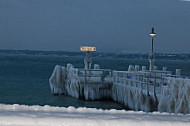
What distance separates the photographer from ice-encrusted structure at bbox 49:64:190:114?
11.7 metres

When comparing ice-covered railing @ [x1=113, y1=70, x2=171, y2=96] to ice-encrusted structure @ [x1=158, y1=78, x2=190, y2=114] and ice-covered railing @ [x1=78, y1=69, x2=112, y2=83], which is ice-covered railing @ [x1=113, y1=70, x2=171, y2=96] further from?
ice-encrusted structure @ [x1=158, y1=78, x2=190, y2=114]

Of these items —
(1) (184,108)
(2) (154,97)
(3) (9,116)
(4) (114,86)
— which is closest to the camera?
(3) (9,116)

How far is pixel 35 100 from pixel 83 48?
5.36 m

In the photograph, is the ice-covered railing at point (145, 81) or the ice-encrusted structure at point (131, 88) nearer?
the ice-encrusted structure at point (131, 88)

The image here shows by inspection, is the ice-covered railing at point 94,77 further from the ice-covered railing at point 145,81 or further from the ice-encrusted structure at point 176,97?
the ice-encrusted structure at point 176,97

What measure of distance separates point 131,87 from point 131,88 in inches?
2.3

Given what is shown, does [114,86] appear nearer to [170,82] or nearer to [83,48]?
[83,48]

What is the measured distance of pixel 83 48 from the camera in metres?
24.0

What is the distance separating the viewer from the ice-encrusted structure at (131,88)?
1166 centimetres

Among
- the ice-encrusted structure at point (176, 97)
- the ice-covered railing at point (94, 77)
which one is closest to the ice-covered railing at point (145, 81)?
the ice-covered railing at point (94, 77)

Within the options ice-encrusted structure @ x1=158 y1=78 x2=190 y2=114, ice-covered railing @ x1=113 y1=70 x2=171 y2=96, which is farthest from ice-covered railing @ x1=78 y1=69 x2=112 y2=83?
ice-encrusted structure @ x1=158 y1=78 x2=190 y2=114

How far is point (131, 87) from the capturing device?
17.1 m

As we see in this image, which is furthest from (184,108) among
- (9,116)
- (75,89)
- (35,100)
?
(35,100)

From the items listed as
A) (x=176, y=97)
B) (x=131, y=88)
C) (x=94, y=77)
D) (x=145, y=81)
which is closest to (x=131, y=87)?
(x=131, y=88)
